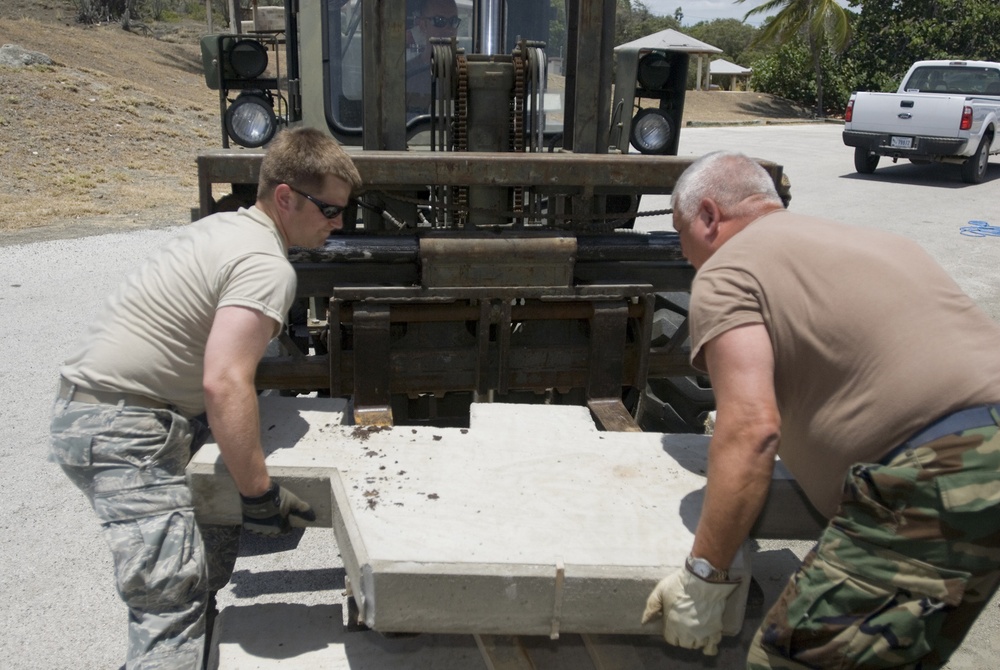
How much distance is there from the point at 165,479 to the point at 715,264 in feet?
5.73

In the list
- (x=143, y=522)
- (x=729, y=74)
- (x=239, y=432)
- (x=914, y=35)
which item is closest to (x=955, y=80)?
(x=914, y=35)

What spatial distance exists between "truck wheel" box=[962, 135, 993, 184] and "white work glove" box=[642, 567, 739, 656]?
1607 cm

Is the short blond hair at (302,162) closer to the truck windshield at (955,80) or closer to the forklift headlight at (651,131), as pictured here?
the forklift headlight at (651,131)

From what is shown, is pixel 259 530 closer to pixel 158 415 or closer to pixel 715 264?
pixel 158 415

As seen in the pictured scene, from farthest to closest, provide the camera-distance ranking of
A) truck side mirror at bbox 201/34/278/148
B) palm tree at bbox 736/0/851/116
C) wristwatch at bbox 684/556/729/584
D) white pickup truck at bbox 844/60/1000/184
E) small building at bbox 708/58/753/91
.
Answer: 1. small building at bbox 708/58/753/91
2. palm tree at bbox 736/0/851/116
3. white pickup truck at bbox 844/60/1000/184
4. truck side mirror at bbox 201/34/278/148
5. wristwatch at bbox 684/556/729/584

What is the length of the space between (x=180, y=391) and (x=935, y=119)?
15.6 meters

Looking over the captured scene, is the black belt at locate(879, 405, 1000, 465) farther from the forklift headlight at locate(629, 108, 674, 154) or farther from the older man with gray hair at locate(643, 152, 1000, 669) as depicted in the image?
the forklift headlight at locate(629, 108, 674, 154)

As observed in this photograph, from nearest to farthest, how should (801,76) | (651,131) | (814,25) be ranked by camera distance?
(651,131)
(814,25)
(801,76)

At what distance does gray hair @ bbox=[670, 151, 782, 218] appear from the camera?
8.11ft

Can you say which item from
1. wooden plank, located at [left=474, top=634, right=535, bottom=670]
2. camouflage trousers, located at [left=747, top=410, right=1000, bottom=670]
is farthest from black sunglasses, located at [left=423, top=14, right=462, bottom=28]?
camouflage trousers, located at [left=747, top=410, right=1000, bottom=670]

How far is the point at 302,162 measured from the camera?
2760 mm

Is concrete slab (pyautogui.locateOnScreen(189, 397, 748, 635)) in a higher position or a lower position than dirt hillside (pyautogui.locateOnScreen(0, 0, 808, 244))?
higher

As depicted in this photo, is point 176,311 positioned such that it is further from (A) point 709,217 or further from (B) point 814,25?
(B) point 814,25

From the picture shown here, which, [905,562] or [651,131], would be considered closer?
[905,562]
